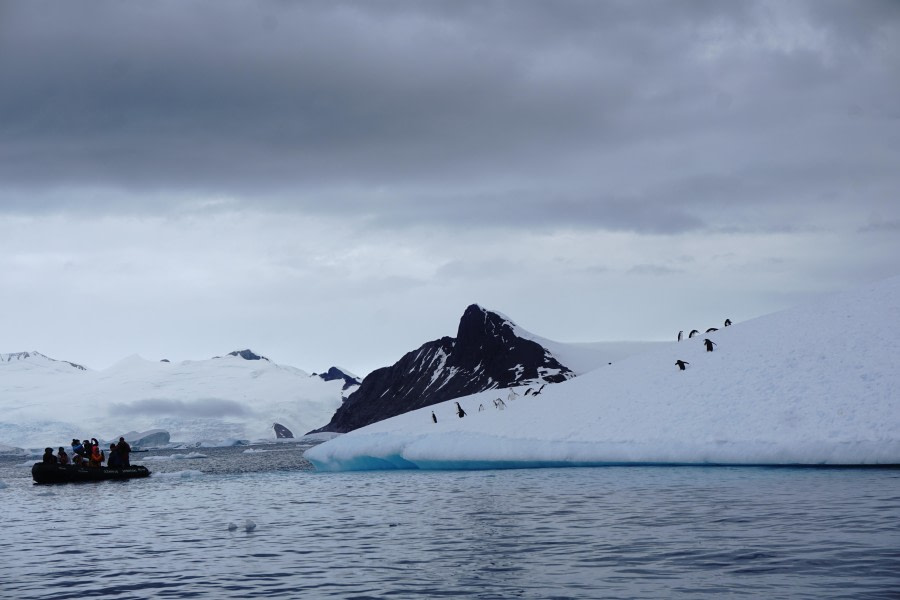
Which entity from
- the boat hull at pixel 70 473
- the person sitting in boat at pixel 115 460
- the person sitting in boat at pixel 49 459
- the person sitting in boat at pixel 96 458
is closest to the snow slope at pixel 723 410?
the person sitting in boat at pixel 115 460

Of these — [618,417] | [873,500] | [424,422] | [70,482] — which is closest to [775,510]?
[873,500]

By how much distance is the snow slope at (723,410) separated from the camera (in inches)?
1305

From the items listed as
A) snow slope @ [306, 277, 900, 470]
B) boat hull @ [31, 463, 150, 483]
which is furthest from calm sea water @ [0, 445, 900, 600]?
boat hull @ [31, 463, 150, 483]

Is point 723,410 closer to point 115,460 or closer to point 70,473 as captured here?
point 115,460

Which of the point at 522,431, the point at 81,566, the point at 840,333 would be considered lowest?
the point at 81,566

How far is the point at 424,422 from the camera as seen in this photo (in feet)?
174

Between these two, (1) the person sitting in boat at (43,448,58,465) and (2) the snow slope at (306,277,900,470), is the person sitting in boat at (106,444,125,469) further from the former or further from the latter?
(2) the snow slope at (306,277,900,470)

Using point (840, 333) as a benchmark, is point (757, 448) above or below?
below

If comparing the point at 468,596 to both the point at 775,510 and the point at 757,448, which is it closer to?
the point at 775,510

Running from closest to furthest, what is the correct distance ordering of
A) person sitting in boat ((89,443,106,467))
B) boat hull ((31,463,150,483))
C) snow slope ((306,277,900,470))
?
1. snow slope ((306,277,900,470))
2. boat hull ((31,463,150,483))
3. person sitting in boat ((89,443,106,467))

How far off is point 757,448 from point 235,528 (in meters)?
19.4

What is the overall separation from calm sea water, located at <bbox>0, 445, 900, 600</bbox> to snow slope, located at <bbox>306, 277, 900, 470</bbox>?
2.01 metres

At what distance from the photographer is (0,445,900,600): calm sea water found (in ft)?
45.4

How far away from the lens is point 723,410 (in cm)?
3738
